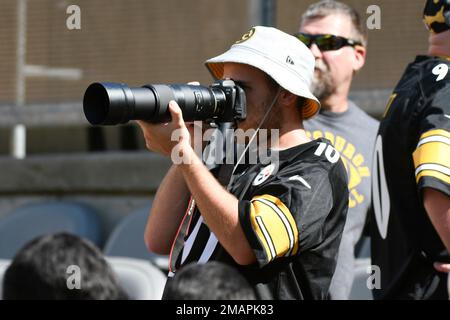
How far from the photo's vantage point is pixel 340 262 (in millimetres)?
3225

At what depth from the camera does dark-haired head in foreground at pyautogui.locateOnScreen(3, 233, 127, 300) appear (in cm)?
221

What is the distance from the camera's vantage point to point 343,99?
3703mm

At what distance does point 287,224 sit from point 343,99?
138 cm

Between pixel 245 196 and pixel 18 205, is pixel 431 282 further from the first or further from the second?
pixel 18 205

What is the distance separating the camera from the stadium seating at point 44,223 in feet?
18.9

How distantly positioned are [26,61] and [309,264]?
505cm

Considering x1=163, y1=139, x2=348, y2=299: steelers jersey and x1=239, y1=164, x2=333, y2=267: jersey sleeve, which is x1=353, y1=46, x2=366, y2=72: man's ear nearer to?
x1=163, y1=139, x2=348, y2=299: steelers jersey

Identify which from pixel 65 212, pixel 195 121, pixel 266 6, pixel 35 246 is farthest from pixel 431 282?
pixel 65 212

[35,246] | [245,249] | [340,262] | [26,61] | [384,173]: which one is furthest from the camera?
[26,61]

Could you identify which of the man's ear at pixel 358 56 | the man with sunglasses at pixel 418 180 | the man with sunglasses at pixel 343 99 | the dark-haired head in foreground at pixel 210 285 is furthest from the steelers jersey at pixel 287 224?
the man's ear at pixel 358 56

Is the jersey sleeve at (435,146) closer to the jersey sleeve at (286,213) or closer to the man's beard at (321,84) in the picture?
the jersey sleeve at (286,213)

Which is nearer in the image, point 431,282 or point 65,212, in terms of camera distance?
point 431,282

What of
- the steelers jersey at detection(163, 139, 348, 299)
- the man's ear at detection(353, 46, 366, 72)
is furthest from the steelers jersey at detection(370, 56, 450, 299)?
the man's ear at detection(353, 46, 366, 72)

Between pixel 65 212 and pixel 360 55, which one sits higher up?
pixel 360 55
